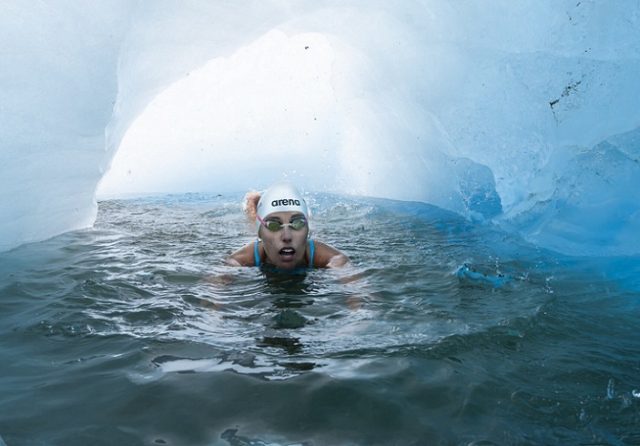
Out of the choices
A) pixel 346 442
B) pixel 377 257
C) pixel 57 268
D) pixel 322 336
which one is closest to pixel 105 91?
pixel 57 268

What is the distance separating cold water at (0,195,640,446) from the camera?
2.25 metres

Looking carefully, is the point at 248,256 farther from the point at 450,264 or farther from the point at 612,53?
the point at 612,53

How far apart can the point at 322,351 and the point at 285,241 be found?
6.90 feet

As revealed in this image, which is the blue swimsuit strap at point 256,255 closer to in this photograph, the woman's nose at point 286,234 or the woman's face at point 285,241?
the woman's face at point 285,241

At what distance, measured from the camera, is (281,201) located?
5.25 meters

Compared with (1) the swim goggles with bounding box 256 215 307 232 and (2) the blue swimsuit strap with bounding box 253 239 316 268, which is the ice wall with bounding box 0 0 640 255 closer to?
(2) the blue swimsuit strap with bounding box 253 239 316 268

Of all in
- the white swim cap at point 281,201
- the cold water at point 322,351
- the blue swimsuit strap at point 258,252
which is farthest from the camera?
the blue swimsuit strap at point 258,252

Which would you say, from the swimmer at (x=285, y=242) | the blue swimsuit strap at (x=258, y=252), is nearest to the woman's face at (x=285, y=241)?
the swimmer at (x=285, y=242)

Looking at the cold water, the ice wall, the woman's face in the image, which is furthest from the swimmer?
the ice wall

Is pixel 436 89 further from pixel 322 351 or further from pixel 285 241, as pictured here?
pixel 322 351

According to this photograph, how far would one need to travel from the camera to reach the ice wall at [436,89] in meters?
5.22

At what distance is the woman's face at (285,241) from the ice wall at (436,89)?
216cm

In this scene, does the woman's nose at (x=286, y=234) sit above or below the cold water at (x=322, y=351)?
above

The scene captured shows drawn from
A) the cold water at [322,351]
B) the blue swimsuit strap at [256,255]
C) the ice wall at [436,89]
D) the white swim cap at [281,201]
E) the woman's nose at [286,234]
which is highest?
the ice wall at [436,89]
